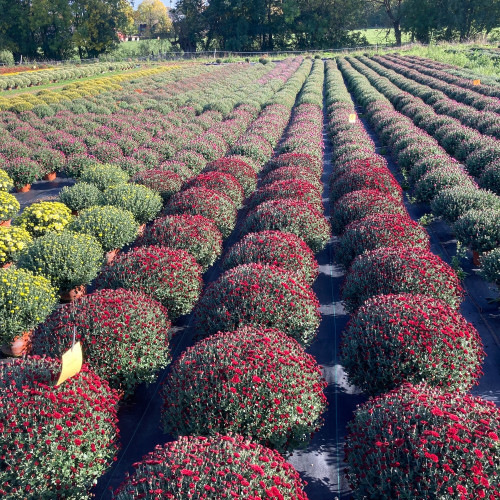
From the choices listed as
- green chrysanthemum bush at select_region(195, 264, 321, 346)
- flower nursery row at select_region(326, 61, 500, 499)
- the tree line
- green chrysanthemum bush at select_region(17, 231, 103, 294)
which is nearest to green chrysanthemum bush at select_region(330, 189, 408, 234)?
flower nursery row at select_region(326, 61, 500, 499)

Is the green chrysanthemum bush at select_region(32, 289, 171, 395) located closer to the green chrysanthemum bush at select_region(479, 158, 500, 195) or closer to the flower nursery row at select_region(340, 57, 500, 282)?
the flower nursery row at select_region(340, 57, 500, 282)

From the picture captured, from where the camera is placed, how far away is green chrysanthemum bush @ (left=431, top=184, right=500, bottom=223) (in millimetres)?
9938

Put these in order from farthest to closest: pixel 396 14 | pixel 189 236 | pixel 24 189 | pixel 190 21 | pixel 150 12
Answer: pixel 150 12
pixel 396 14
pixel 190 21
pixel 24 189
pixel 189 236

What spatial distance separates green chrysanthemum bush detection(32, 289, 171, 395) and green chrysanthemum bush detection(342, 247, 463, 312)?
121 inches

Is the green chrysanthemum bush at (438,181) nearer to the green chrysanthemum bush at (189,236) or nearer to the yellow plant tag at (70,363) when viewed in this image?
the green chrysanthemum bush at (189,236)

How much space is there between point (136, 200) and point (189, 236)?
11.0ft

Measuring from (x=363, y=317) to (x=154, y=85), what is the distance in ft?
116

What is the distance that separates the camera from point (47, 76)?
48.7 meters

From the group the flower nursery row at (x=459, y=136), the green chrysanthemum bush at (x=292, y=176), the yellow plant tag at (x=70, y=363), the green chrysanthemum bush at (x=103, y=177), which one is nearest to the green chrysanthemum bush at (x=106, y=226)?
the green chrysanthemum bush at (x=103, y=177)

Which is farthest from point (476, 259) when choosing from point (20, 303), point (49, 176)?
point (49, 176)

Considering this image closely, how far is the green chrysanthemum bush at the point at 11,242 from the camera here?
9102 mm

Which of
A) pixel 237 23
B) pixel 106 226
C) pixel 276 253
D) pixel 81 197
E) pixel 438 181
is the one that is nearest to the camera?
pixel 276 253

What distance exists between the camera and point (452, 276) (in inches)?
269

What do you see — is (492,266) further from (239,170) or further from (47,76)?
(47,76)
